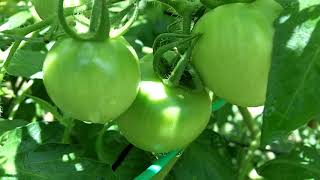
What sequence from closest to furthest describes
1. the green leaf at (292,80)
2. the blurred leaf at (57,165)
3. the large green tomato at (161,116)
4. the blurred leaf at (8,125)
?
1. the green leaf at (292,80)
2. the large green tomato at (161,116)
3. the blurred leaf at (57,165)
4. the blurred leaf at (8,125)

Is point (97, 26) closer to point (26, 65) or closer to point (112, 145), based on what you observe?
point (26, 65)

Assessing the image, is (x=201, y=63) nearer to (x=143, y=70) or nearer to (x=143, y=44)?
(x=143, y=70)

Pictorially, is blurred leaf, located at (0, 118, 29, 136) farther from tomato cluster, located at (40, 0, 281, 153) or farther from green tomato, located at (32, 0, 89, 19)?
tomato cluster, located at (40, 0, 281, 153)

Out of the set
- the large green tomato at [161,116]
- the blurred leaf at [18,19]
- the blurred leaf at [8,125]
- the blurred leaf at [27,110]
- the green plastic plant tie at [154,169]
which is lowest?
the blurred leaf at [27,110]

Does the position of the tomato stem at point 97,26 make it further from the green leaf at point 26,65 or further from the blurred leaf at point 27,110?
the blurred leaf at point 27,110

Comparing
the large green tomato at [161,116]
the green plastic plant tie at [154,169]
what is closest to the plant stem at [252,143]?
the green plastic plant tie at [154,169]

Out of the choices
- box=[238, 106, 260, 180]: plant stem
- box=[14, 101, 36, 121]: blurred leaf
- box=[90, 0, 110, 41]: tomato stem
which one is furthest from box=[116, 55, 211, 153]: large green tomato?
box=[14, 101, 36, 121]: blurred leaf
